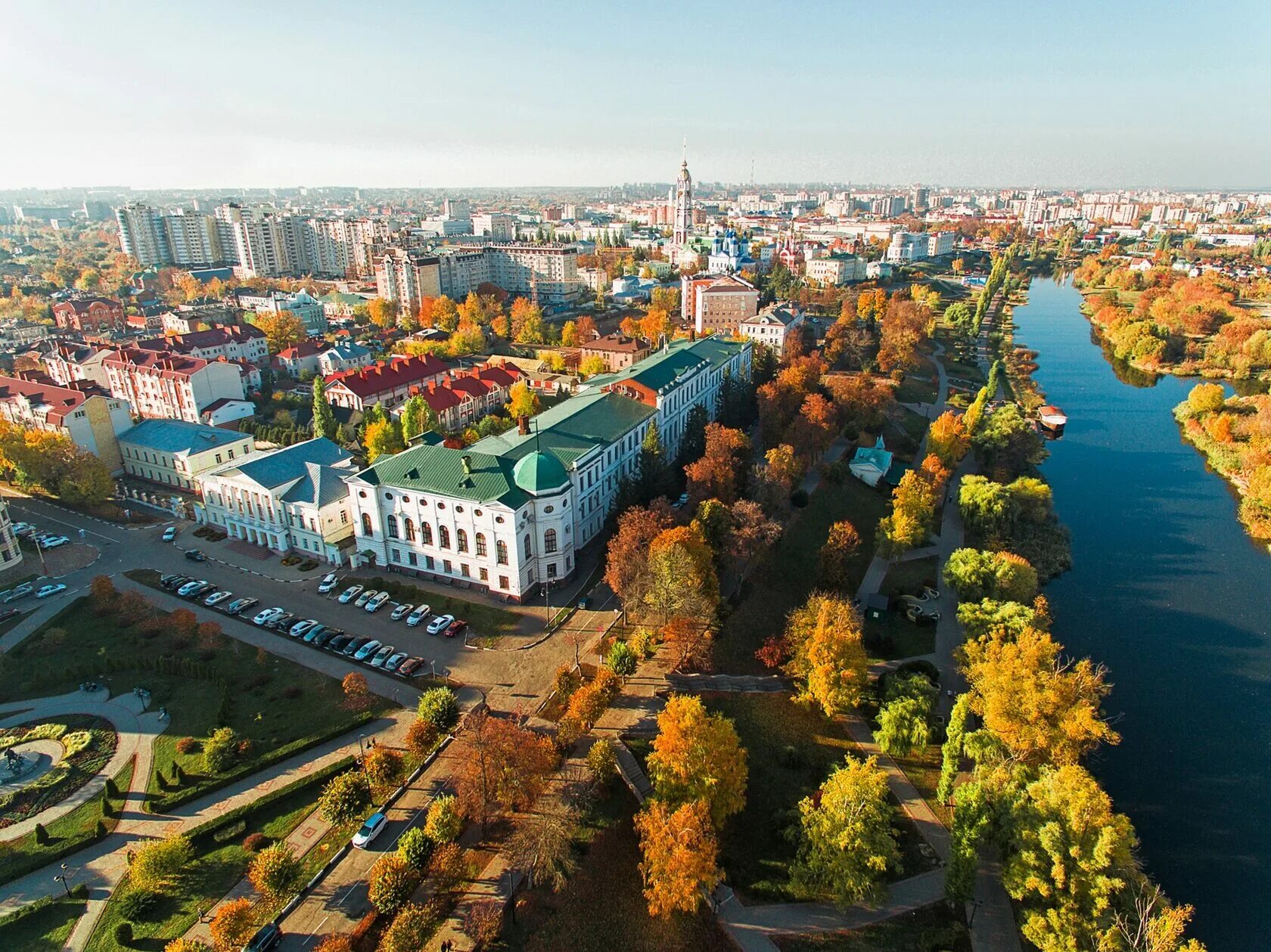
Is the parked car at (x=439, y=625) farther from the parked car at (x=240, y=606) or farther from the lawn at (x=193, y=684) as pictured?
the parked car at (x=240, y=606)

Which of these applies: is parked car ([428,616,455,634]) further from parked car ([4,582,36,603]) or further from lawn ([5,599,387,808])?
parked car ([4,582,36,603])

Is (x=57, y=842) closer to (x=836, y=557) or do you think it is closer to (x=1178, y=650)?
(x=836, y=557)

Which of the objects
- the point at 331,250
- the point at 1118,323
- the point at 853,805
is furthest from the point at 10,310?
the point at 1118,323

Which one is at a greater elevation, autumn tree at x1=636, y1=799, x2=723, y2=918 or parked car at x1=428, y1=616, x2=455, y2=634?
autumn tree at x1=636, y1=799, x2=723, y2=918

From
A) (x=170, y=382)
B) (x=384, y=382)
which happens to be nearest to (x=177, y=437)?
(x=170, y=382)

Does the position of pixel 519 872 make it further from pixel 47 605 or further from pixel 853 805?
pixel 47 605

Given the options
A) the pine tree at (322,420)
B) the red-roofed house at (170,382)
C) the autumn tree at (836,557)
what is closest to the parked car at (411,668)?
the autumn tree at (836,557)

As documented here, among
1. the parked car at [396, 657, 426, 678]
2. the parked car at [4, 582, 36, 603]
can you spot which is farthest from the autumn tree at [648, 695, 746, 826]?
the parked car at [4, 582, 36, 603]
